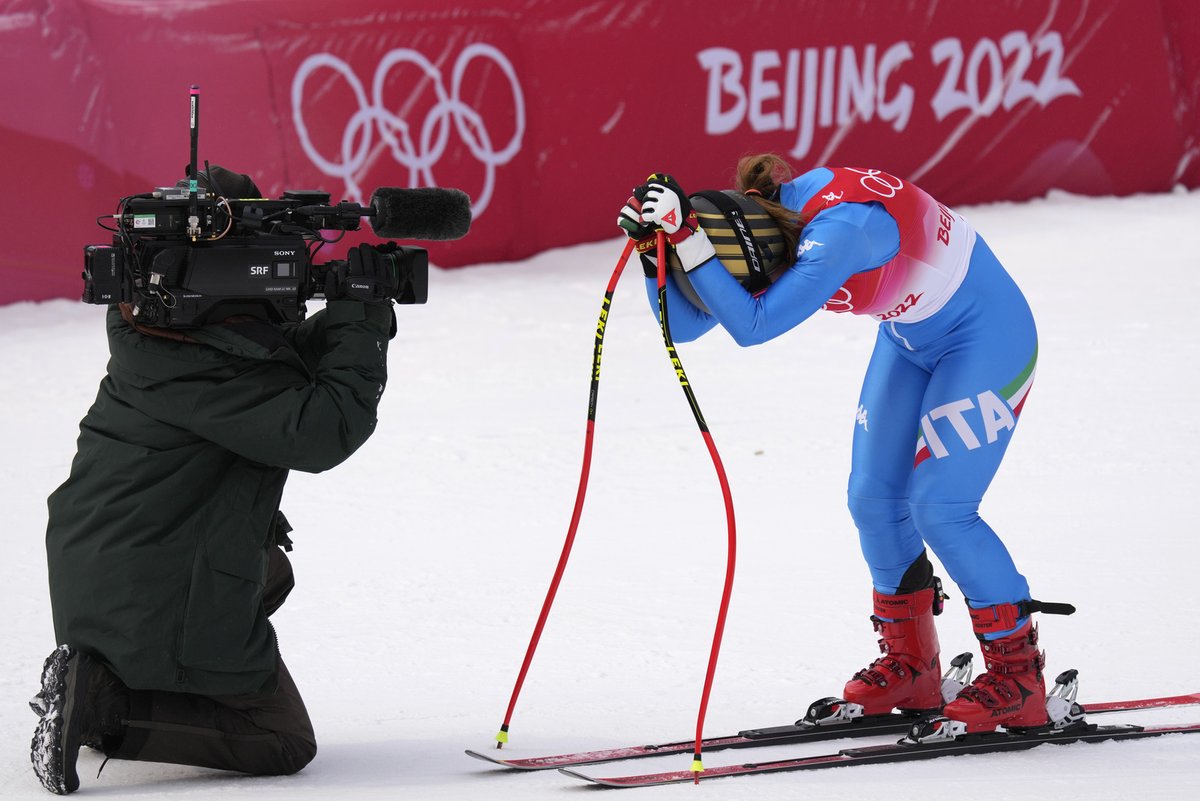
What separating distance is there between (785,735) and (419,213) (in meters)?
1.56

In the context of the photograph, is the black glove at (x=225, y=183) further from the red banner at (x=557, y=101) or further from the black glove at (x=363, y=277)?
the red banner at (x=557, y=101)

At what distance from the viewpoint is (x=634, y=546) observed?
211 inches

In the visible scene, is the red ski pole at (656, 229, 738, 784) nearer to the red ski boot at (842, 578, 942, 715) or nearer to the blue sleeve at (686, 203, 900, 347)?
the blue sleeve at (686, 203, 900, 347)

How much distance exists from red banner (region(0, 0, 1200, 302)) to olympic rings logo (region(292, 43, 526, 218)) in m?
0.01

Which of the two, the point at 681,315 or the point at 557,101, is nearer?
the point at 681,315

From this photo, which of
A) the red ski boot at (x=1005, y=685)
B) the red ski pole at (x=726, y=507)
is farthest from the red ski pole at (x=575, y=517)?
the red ski boot at (x=1005, y=685)

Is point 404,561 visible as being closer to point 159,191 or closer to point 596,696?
point 596,696

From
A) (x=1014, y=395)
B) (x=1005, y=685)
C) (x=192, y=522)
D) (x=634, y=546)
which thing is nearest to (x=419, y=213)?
(x=192, y=522)

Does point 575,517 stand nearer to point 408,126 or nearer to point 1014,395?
point 1014,395

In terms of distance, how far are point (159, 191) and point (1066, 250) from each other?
8154 mm

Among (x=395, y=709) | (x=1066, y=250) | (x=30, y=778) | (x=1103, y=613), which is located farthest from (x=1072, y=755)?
(x=1066, y=250)

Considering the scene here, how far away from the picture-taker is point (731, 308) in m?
3.28

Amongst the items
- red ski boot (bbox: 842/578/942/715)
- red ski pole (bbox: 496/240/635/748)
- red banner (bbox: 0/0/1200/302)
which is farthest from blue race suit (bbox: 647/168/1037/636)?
red banner (bbox: 0/0/1200/302)

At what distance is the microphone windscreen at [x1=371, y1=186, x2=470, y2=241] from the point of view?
3.38 meters
